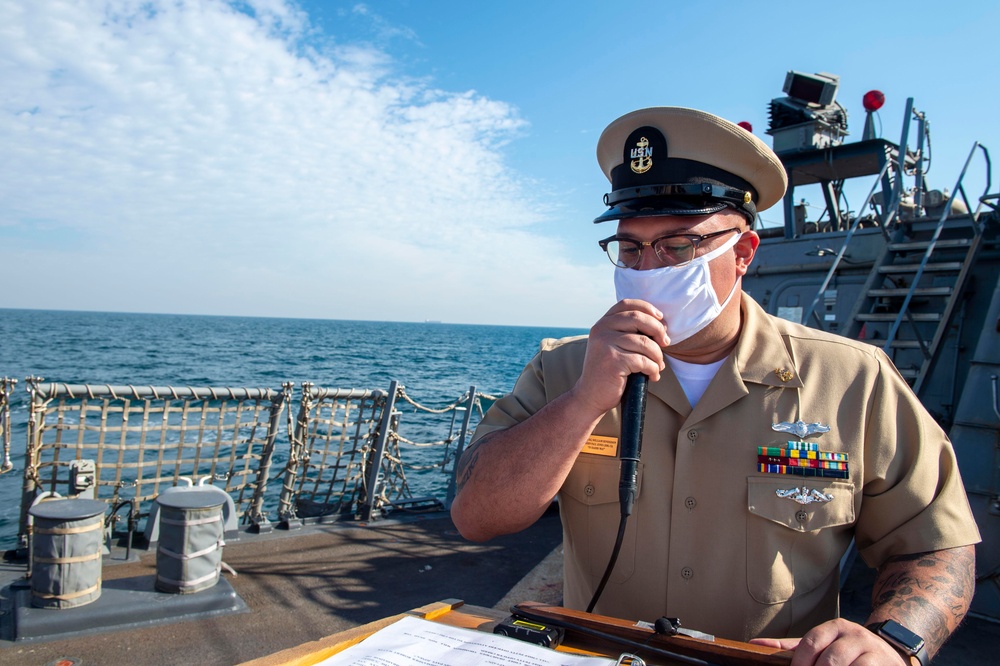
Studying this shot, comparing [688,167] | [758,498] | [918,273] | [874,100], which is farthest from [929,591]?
[874,100]

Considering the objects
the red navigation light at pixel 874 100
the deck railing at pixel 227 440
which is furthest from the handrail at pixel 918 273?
the deck railing at pixel 227 440

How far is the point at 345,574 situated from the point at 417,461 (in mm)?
10255

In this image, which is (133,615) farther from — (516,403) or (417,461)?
(417,461)

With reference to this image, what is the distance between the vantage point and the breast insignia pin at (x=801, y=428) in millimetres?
1690

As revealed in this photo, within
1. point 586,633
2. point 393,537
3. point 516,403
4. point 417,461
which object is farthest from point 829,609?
point 417,461

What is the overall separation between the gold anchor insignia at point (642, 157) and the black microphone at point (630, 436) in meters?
0.64

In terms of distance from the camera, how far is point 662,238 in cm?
166

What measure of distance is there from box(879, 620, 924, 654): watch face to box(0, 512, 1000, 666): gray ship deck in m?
3.93

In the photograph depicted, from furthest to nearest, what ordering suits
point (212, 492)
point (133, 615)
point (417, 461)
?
point (417, 461) < point (212, 492) < point (133, 615)

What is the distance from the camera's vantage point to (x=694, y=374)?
6.20ft

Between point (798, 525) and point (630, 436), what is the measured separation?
54 cm

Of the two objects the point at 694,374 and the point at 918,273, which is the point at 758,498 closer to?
the point at 694,374

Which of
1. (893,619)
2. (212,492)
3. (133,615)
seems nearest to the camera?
(893,619)

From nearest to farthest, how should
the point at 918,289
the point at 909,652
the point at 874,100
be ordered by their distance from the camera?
1. the point at 909,652
2. the point at 918,289
3. the point at 874,100
